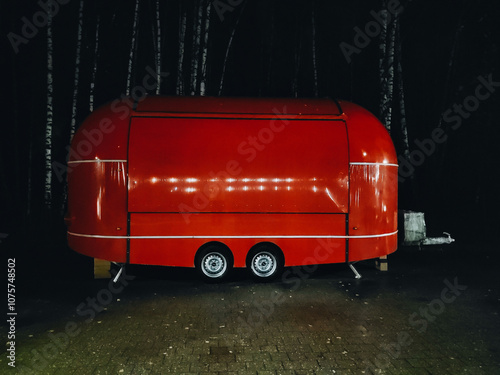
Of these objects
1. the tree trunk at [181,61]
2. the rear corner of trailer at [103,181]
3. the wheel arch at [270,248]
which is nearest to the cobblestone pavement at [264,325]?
the wheel arch at [270,248]

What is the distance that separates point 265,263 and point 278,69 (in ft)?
54.4

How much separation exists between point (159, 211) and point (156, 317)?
2150mm

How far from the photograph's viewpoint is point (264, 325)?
18.3 ft

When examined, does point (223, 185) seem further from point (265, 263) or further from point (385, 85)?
point (385, 85)

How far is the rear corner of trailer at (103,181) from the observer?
739 cm

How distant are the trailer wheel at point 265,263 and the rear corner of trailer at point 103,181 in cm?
247

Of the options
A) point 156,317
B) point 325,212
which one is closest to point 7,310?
point 156,317

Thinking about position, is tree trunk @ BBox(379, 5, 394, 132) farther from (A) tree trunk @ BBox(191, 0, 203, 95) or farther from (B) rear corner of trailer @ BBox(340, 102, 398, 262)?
(A) tree trunk @ BBox(191, 0, 203, 95)

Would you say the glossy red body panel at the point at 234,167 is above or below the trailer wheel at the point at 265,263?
above

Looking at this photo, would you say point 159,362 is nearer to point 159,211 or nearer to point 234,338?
point 234,338

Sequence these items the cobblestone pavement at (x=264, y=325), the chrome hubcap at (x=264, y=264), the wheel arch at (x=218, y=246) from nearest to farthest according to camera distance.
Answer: the cobblestone pavement at (x=264, y=325)
the wheel arch at (x=218, y=246)
the chrome hubcap at (x=264, y=264)

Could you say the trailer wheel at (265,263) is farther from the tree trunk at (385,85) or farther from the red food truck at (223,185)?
the tree trunk at (385,85)

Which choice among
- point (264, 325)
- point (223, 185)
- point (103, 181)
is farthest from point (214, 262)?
point (103, 181)

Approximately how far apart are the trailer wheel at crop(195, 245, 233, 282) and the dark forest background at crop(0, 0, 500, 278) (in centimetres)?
947
